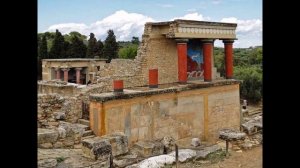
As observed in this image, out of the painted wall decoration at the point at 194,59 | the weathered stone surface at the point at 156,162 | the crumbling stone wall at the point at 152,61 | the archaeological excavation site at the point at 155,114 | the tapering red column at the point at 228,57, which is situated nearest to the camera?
the weathered stone surface at the point at 156,162

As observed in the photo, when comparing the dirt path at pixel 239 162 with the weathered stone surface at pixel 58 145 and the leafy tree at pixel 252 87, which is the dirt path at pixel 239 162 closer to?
the weathered stone surface at pixel 58 145

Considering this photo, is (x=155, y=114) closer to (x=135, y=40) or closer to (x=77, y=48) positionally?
(x=77, y=48)

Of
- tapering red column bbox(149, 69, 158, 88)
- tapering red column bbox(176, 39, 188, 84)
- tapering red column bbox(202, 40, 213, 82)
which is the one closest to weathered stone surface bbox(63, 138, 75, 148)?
tapering red column bbox(149, 69, 158, 88)

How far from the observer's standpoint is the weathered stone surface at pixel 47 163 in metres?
7.20

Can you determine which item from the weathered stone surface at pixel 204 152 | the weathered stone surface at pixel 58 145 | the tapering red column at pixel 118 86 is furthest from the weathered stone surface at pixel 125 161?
the tapering red column at pixel 118 86

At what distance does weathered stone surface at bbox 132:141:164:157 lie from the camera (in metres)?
9.34

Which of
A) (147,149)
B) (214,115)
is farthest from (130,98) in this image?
(214,115)

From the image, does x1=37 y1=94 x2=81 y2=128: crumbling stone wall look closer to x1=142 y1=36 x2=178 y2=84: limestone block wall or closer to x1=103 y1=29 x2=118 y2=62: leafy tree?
x1=142 y1=36 x2=178 y2=84: limestone block wall

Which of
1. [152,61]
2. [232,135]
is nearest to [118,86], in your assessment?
[232,135]

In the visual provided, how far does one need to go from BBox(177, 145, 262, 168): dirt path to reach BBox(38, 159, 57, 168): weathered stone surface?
2754mm

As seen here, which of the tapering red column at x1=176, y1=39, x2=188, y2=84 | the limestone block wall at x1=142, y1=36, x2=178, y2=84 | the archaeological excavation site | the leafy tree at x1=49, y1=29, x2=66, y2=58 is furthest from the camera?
the leafy tree at x1=49, y1=29, x2=66, y2=58

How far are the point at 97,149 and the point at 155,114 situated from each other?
348 centimetres

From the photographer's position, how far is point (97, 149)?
8.29m
